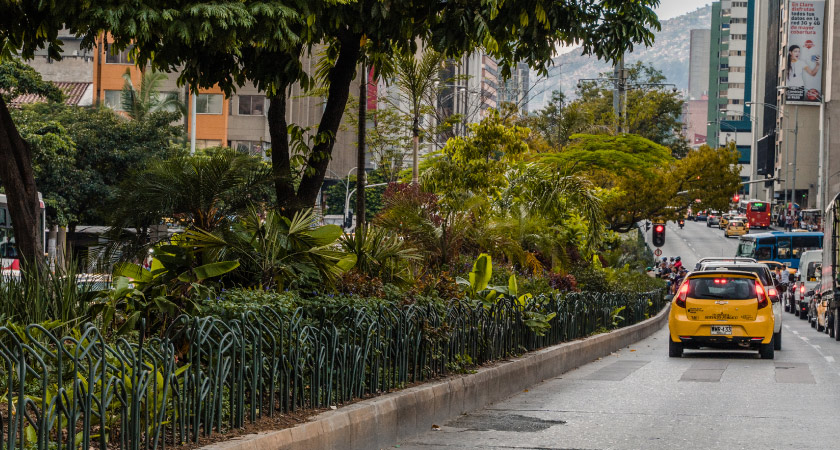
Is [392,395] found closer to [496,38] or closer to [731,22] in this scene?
[496,38]

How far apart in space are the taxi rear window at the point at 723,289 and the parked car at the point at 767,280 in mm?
1474

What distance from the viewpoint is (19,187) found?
9562 mm

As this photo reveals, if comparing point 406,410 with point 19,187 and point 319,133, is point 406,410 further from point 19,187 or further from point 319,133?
point 319,133

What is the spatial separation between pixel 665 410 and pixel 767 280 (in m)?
15.0

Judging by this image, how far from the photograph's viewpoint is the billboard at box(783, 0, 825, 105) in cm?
10719

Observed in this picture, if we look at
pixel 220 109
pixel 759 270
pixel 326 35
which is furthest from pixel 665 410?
pixel 220 109

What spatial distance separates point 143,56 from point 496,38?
3.32 meters

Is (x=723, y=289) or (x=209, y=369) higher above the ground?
(x=209, y=369)

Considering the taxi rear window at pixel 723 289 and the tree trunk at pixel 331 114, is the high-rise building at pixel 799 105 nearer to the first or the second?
the taxi rear window at pixel 723 289

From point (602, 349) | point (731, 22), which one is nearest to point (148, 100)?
point (602, 349)

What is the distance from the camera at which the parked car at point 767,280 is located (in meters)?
21.7

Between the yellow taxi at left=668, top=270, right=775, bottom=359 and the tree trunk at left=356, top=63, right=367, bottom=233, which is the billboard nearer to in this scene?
the yellow taxi at left=668, top=270, right=775, bottom=359

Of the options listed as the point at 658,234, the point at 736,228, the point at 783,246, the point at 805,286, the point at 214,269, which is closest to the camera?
the point at 214,269

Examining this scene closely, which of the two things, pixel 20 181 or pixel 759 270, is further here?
pixel 759 270
